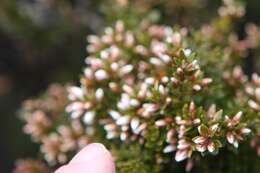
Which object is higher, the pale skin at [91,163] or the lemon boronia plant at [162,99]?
the lemon boronia plant at [162,99]

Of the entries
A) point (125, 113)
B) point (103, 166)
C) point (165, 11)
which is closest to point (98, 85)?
point (125, 113)

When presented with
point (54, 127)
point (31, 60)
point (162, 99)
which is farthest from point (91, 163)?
point (31, 60)

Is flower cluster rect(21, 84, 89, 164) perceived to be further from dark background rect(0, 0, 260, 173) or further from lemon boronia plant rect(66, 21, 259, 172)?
dark background rect(0, 0, 260, 173)

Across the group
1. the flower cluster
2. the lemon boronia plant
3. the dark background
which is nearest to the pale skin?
the lemon boronia plant

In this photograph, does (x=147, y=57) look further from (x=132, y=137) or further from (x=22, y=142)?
(x=22, y=142)

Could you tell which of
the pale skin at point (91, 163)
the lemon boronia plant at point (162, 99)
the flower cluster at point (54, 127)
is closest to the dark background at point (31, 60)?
the flower cluster at point (54, 127)

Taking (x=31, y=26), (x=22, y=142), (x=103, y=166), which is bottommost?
(x=103, y=166)

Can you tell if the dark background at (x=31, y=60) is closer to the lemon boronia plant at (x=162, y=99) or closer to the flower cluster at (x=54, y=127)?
the flower cluster at (x=54, y=127)
